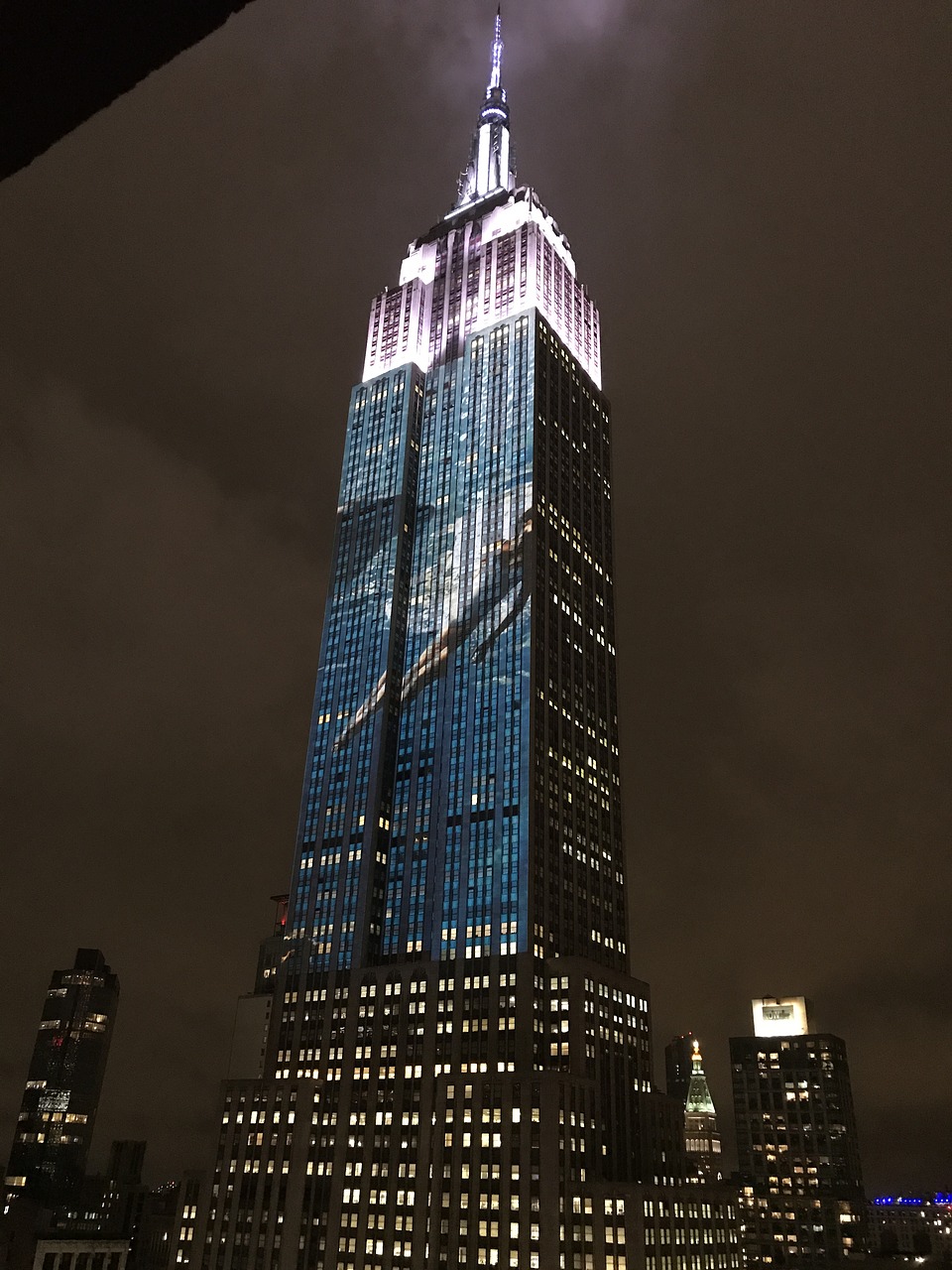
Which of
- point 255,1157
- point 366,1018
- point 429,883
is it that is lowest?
point 255,1157

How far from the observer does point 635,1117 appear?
170 metres

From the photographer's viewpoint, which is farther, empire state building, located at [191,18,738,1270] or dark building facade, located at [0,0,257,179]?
empire state building, located at [191,18,738,1270]

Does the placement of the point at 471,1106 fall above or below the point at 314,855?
below

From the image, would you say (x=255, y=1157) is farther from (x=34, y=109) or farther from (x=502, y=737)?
(x=34, y=109)

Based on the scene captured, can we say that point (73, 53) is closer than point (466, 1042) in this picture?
Yes

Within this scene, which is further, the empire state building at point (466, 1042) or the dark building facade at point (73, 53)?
the empire state building at point (466, 1042)

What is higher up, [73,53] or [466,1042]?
[466,1042]

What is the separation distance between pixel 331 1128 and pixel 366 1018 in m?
18.1

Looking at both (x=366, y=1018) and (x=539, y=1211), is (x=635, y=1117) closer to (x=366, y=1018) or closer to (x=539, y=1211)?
(x=539, y=1211)

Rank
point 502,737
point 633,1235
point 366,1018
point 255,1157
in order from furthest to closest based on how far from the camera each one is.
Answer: point 502,737, point 366,1018, point 255,1157, point 633,1235

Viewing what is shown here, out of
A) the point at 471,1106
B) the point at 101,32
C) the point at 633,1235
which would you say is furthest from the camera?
the point at 471,1106

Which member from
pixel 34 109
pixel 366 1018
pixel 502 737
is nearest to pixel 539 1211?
pixel 366 1018

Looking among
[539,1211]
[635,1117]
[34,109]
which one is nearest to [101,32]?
[34,109]

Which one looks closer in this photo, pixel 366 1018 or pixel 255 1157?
pixel 255 1157
